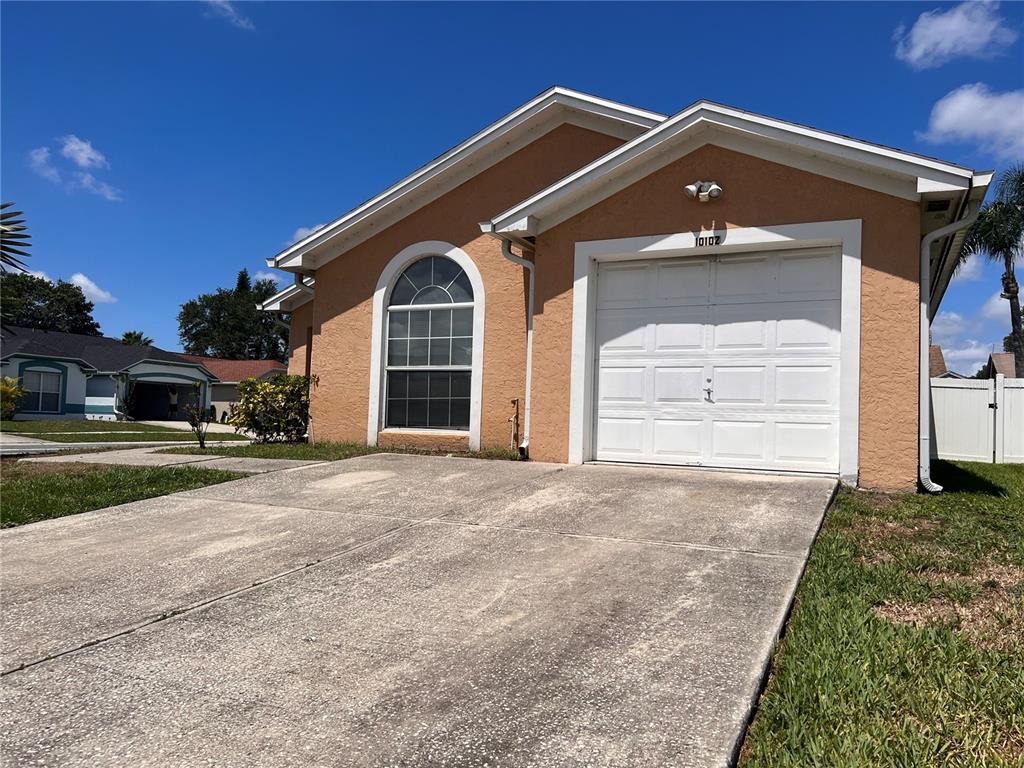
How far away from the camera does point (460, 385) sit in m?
10.5

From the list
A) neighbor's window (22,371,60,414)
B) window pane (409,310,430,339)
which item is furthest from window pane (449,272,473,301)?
neighbor's window (22,371,60,414)

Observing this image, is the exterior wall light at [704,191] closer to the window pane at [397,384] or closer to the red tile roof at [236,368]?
the window pane at [397,384]

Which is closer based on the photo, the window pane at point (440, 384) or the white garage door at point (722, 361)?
the white garage door at point (722, 361)

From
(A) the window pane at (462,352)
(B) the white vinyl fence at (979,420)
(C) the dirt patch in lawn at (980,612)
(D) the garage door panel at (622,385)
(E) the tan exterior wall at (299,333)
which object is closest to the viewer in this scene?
(C) the dirt patch in lawn at (980,612)

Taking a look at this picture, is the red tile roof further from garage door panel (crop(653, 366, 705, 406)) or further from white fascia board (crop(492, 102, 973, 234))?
garage door panel (crop(653, 366, 705, 406))

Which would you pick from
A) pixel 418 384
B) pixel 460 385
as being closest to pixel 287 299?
pixel 418 384

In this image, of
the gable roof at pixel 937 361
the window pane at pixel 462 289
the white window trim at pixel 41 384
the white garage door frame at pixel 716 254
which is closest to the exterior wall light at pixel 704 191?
the white garage door frame at pixel 716 254

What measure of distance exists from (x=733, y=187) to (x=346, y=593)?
6.25 m

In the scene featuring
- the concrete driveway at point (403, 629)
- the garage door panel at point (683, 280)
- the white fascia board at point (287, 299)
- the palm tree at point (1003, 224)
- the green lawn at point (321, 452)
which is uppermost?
the palm tree at point (1003, 224)

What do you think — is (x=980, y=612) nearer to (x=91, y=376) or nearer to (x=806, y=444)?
(x=806, y=444)

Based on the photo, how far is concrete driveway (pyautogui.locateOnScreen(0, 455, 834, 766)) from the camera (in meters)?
2.63

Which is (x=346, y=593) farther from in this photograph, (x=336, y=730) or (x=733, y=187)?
(x=733, y=187)

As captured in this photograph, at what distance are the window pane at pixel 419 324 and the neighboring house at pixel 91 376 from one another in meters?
29.5

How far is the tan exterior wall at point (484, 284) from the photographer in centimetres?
1014
